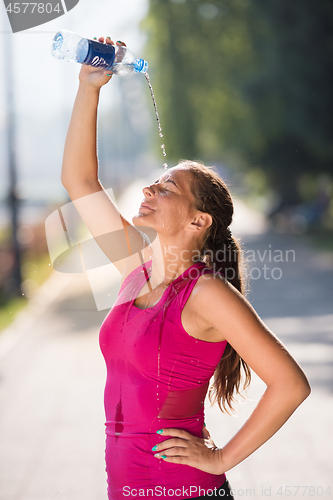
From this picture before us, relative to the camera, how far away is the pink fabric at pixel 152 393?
1.71m

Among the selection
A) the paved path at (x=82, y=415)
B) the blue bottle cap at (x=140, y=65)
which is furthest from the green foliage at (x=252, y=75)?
the blue bottle cap at (x=140, y=65)

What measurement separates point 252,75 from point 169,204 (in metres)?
15.5

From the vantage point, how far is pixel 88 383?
5.13 metres

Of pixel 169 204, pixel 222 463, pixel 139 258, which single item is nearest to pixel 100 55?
pixel 169 204

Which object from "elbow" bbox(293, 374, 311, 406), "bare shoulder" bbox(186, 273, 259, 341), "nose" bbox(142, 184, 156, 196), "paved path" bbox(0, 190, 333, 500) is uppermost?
"nose" bbox(142, 184, 156, 196)

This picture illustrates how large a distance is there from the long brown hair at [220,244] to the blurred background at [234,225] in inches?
6.1

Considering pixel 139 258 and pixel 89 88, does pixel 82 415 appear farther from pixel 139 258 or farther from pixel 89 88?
pixel 89 88

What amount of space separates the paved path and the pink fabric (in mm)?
1806

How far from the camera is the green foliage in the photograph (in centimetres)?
1461

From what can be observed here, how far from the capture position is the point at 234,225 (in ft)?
10.8

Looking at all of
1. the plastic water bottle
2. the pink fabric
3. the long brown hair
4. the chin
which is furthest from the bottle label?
the pink fabric

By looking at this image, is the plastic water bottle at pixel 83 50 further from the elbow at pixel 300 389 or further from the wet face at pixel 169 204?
the elbow at pixel 300 389

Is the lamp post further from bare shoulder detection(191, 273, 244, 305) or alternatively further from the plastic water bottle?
bare shoulder detection(191, 273, 244, 305)

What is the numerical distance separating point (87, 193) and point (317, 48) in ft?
45.1
